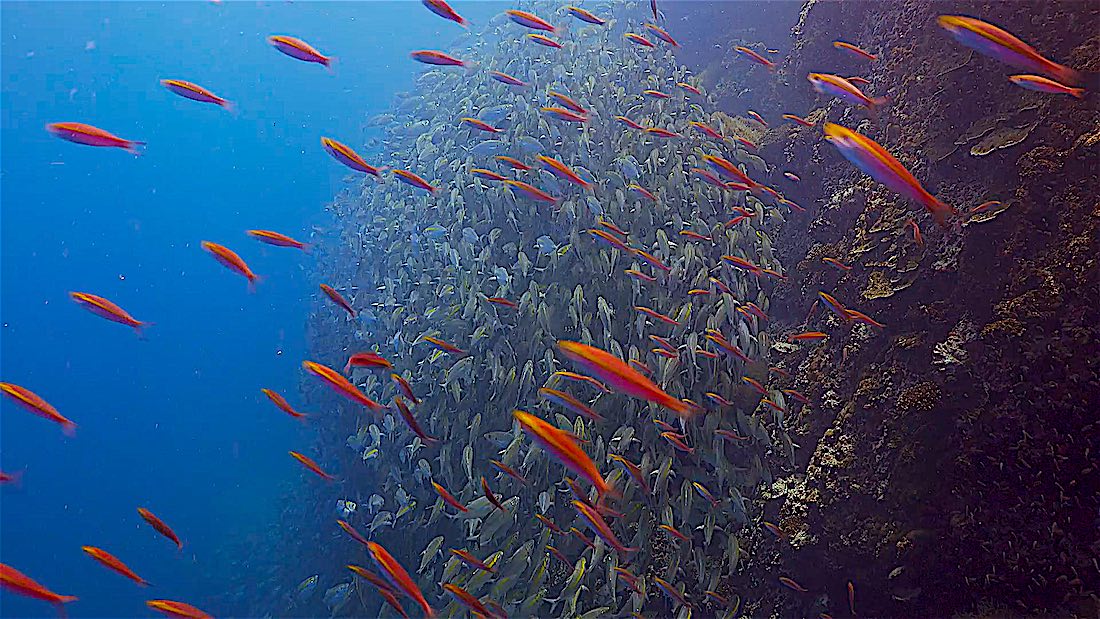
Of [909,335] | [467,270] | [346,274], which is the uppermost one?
[909,335]

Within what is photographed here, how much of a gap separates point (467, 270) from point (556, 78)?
3.71 m

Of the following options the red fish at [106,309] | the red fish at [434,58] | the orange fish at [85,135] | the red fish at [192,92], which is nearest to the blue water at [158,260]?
the red fish at [106,309]

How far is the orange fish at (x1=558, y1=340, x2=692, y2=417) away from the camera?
206 centimetres

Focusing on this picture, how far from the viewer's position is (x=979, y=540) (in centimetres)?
310

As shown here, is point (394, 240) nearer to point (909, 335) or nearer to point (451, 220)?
point (451, 220)

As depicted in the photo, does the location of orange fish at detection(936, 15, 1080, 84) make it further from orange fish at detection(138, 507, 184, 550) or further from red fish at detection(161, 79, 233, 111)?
orange fish at detection(138, 507, 184, 550)

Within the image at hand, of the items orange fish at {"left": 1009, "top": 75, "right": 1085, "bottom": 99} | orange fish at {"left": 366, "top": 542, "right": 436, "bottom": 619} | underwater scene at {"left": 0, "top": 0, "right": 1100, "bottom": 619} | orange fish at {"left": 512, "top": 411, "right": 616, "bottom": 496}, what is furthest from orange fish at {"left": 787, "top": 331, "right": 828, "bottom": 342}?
orange fish at {"left": 366, "top": 542, "right": 436, "bottom": 619}

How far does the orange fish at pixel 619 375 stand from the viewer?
2.06m

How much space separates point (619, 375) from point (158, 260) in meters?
72.7

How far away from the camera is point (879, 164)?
79.0 inches

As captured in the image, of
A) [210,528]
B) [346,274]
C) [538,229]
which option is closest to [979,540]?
[538,229]

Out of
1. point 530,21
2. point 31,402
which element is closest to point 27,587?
point 31,402

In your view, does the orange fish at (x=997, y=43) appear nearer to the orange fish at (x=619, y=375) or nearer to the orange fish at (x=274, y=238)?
the orange fish at (x=619, y=375)

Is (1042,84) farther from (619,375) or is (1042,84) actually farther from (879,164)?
(619,375)
